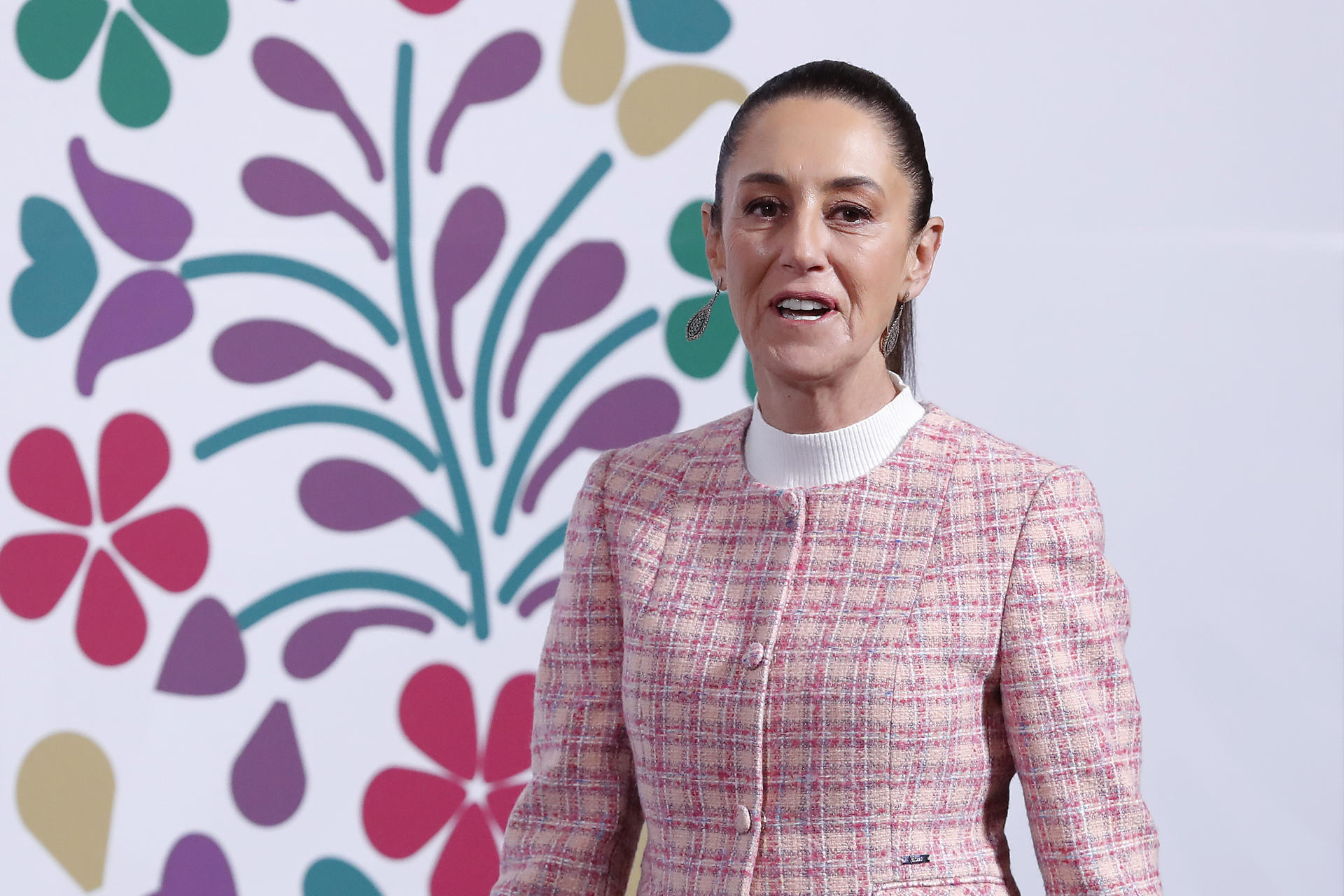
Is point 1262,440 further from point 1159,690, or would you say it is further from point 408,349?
point 408,349

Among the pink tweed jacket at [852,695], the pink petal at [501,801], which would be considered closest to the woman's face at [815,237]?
the pink tweed jacket at [852,695]

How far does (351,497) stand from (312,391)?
0.52 feet

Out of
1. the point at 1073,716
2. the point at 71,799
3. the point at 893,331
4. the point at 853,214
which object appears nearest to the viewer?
the point at 1073,716

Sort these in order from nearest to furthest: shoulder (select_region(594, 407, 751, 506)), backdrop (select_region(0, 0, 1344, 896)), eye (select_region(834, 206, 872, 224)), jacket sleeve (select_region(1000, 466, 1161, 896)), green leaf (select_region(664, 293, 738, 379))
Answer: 1. jacket sleeve (select_region(1000, 466, 1161, 896))
2. eye (select_region(834, 206, 872, 224))
3. shoulder (select_region(594, 407, 751, 506))
4. backdrop (select_region(0, 0, 1344, 896))
5. green leaf (select_region(664, 293, 738, 379))

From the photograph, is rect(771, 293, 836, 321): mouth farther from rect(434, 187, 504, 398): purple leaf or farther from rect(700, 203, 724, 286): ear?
rect(434, 187, 504, 398): purple leaf

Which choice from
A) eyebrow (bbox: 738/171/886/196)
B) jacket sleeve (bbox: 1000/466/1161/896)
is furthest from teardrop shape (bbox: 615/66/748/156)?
jacket sleeve (bbox: 1000/466/1161/896)

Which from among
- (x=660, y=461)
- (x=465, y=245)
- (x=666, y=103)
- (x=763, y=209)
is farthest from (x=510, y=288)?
(x=763, y=209)

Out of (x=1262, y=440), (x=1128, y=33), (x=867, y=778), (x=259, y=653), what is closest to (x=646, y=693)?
(x=867, y=778)

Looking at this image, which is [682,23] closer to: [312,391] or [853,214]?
[312,391]

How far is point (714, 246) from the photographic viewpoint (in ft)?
4.40

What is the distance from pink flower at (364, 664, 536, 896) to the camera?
1.95m

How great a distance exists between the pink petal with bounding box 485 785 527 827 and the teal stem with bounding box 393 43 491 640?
8.5 inches

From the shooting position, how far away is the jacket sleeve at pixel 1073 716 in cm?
114

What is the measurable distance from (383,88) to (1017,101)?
882mm
